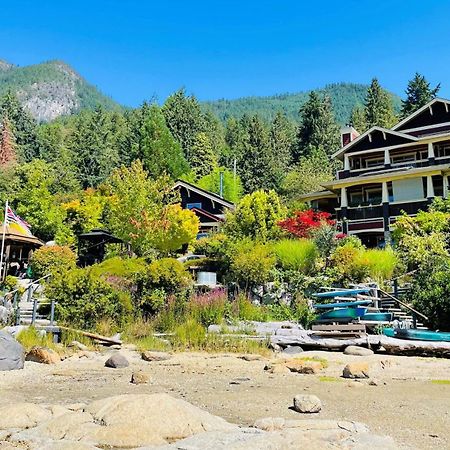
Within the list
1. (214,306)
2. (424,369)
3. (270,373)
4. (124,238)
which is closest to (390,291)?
(214,306)

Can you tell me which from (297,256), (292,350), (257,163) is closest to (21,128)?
(257,163)

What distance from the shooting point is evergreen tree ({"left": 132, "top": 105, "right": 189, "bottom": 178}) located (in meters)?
46.5

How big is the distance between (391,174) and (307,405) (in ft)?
89.1

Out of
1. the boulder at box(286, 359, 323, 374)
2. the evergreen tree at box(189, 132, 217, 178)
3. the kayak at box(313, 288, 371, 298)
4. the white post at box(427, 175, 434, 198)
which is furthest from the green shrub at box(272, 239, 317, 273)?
the evergreen tree at box(189, 132, 217, 178)

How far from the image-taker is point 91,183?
186 ft

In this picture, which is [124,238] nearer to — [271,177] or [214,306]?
[214,306]

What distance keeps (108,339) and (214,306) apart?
3.66 metres

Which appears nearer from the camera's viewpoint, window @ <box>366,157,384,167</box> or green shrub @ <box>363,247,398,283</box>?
green shrub @ <box>363,247,398,283</box>

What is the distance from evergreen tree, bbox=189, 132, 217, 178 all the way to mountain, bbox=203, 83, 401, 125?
254 ft

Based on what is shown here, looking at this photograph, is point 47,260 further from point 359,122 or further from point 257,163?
point 359,122

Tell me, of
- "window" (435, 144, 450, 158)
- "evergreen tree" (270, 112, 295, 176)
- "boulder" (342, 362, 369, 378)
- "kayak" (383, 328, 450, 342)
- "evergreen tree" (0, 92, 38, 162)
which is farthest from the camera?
"evergreen tree" (0, 92, 38, 162)

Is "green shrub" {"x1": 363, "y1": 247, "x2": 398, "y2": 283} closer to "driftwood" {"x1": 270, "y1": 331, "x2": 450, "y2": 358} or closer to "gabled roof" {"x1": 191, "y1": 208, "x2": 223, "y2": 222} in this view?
"driftwood" {"x1": 270, "y1": 331, "x2": 450, "y2": 358}

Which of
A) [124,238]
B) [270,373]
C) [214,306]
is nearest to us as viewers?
[270,373]

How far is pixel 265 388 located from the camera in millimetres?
8633
